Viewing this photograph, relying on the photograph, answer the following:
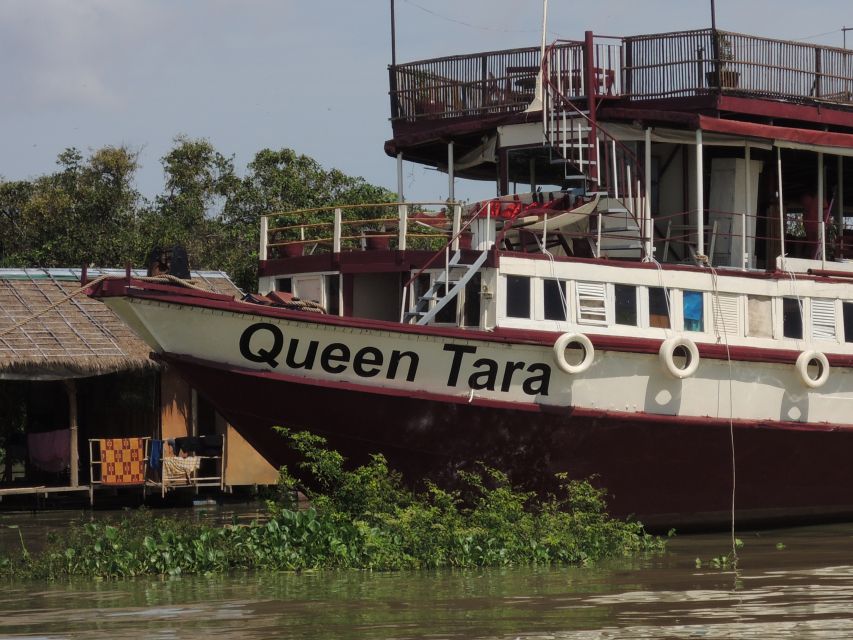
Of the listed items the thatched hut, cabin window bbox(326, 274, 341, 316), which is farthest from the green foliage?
cabin window bbox(326, 274, 341, 316)

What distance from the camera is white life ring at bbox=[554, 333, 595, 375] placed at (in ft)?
53.2

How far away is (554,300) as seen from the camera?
16.6m

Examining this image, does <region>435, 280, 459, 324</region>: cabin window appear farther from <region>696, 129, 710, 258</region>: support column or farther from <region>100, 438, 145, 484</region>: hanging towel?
<region>100, 438, 145, 484</region>: hanging towel

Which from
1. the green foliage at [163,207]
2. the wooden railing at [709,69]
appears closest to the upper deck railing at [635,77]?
the wooden railing at [709,69]

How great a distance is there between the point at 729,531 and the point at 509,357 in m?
4.03

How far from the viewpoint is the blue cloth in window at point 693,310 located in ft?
56.8

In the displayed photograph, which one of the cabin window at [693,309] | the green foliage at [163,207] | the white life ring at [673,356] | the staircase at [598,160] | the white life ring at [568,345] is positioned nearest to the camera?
the white life ring at [568,345]

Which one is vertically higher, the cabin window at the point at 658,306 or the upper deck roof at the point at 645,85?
the upper deck roof at the point at 645,85

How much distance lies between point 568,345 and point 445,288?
1.53 meters

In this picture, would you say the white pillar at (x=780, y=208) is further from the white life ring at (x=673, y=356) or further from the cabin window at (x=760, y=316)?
the white life ring at (x=673, y=356)

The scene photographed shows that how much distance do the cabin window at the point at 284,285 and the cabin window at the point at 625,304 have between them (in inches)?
159

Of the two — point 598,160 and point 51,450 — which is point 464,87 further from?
point 51,450

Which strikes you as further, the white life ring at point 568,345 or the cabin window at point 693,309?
the cabin window at point 693,309

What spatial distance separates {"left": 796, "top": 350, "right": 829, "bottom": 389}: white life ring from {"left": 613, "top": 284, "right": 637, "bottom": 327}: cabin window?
2.21m
